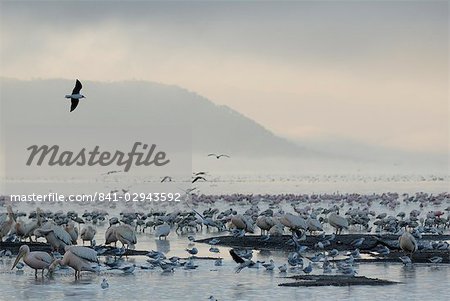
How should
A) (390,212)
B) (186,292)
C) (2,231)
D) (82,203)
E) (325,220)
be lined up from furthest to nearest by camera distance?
(82,203) < (390,212) < (325,220) < (2,231) < (186,292)

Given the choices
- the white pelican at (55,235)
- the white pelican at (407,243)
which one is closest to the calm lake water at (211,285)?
the white pelican at (407,243)

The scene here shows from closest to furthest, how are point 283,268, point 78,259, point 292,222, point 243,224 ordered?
point 78,259 → point 283,268 → point 292,222 → point 243,224

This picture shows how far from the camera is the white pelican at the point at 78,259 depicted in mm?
18078

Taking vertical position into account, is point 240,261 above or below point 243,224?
below

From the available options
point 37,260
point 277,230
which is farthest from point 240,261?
point 277,230

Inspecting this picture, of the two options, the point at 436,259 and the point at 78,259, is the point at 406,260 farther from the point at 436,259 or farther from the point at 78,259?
the point at 78,259

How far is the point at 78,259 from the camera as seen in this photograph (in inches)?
712

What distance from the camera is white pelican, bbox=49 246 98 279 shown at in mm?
18078

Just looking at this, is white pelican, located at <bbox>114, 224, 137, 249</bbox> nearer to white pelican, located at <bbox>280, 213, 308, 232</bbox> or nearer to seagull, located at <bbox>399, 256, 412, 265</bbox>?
white pelican, located at <bbox>280, 213, 308, 232</bbox>

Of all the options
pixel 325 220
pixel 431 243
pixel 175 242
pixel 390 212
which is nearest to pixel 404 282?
pixel 431 243

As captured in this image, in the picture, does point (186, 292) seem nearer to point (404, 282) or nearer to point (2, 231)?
point (404, 282)

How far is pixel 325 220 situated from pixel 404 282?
1300 cm

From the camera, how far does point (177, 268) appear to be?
19391 mm

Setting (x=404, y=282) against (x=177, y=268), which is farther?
(x=177, y=268)
